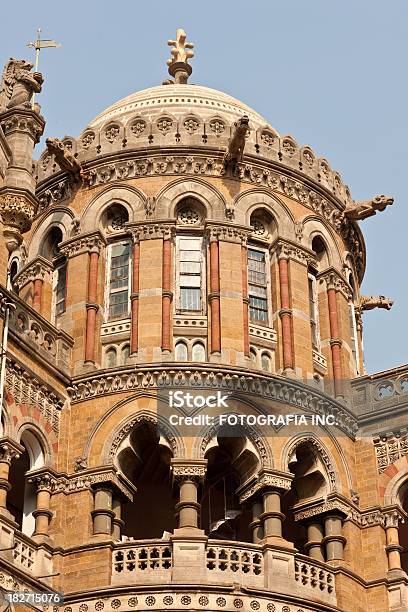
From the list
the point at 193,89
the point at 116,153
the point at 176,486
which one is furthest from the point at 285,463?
the point at 193,89

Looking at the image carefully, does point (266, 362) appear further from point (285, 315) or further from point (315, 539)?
point (315, 539)

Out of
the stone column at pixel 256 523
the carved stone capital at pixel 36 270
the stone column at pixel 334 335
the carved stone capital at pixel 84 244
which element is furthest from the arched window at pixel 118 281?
the stone column at pixel 256 523

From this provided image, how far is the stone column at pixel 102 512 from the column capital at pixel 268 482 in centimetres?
302

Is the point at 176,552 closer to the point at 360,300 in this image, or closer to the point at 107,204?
the point at 107,204

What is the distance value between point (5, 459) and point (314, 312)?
31.9ft

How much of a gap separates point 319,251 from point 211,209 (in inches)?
138

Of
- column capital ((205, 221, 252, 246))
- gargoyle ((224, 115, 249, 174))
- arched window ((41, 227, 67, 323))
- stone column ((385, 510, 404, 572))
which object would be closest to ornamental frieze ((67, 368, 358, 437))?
stone column ((385, 510, 404, 572))

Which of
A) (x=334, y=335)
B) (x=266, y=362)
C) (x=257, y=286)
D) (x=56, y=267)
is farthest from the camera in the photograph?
(x=56, y=267)

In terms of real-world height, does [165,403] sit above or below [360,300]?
below

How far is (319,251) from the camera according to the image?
1367 inches

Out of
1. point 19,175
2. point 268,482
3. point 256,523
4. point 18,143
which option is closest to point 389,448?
point 268,482

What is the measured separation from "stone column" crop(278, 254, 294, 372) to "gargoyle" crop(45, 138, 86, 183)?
5544mm

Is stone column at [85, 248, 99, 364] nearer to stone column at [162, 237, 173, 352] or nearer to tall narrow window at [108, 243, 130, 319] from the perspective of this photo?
tall narrow window at [108, 243, 130, 319]

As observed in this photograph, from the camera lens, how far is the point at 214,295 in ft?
103
